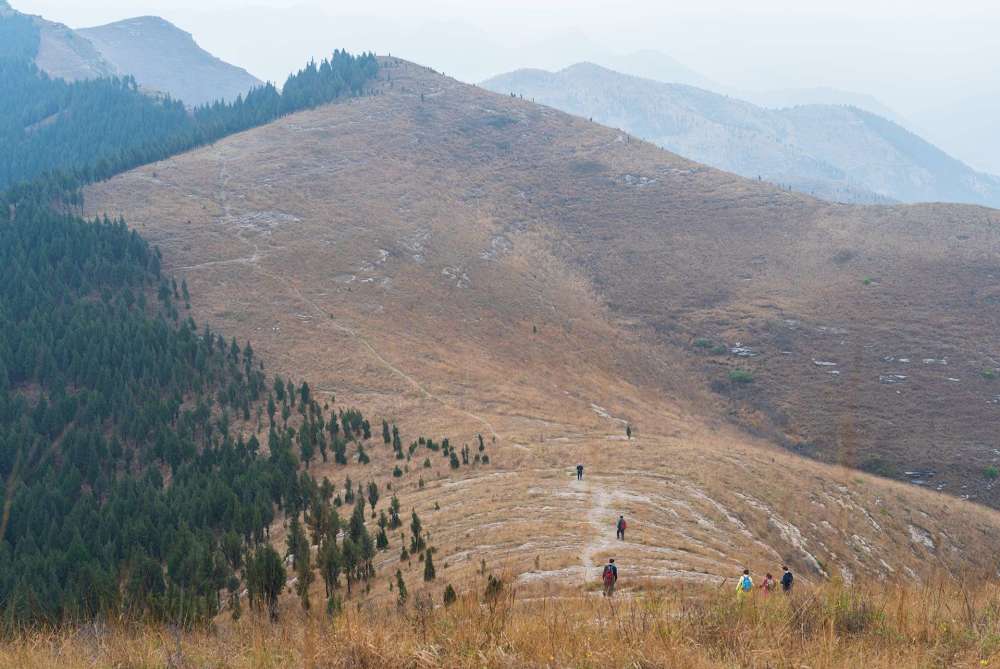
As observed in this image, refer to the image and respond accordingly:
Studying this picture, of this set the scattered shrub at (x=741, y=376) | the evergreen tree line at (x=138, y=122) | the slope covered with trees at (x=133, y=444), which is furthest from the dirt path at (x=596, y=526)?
the evergreen tree line at (x=138, y=122)

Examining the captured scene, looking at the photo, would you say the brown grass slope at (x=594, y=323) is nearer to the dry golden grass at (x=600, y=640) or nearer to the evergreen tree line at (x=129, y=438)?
the evergreen tree line at (x=129, y=438)

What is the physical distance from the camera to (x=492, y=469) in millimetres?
39688

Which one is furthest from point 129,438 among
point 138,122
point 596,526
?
point 138,122

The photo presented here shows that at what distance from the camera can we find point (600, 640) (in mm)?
7891

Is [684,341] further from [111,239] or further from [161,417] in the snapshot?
[111,239]

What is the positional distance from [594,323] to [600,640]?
77.6m

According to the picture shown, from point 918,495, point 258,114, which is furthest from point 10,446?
point 258,114

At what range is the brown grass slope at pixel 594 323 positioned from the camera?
3388cm

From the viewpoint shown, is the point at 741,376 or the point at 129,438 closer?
the point at 129,438

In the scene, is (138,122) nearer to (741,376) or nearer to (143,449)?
(143,449)

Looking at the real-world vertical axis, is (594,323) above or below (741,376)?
above

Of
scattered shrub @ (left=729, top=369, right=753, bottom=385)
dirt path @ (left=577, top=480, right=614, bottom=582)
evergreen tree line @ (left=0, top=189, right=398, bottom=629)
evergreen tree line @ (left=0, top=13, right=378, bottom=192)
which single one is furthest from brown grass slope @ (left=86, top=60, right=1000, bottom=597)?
evergreen tree line @ (left=0, top=13, right=378, bottom=192)

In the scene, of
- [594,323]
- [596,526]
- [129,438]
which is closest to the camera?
[596,526]

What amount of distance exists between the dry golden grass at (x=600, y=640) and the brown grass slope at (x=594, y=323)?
38.1 ft
